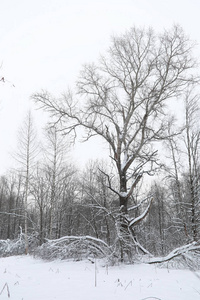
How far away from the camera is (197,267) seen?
589 cm

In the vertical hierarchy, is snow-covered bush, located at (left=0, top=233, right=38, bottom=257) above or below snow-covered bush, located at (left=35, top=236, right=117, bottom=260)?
below

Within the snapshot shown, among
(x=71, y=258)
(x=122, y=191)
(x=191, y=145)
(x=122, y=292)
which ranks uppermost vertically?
(x=191, y=145)

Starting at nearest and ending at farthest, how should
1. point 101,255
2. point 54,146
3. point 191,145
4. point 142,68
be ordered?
point 101,255 → point 142,68 → point 191,145 → point 54,146

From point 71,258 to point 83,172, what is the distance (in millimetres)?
17066

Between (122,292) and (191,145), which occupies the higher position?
(191,145)

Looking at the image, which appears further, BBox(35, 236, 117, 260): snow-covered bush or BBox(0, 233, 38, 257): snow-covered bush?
BBox(0, 233, 38, 257): snow-covered bush

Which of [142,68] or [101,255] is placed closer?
[101,255]

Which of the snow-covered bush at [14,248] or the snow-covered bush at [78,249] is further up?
the snow-covered bush at [78,249]

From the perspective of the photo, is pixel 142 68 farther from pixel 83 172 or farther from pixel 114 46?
pixel 83 172

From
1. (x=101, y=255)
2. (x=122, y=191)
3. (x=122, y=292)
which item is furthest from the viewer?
(x=122, y=191)

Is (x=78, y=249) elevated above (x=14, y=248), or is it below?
above

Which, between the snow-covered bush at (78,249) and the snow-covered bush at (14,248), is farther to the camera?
the snow-covered bush at (14,248)

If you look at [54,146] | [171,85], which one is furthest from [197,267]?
[54,146]

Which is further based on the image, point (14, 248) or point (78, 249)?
point (14, 248)
